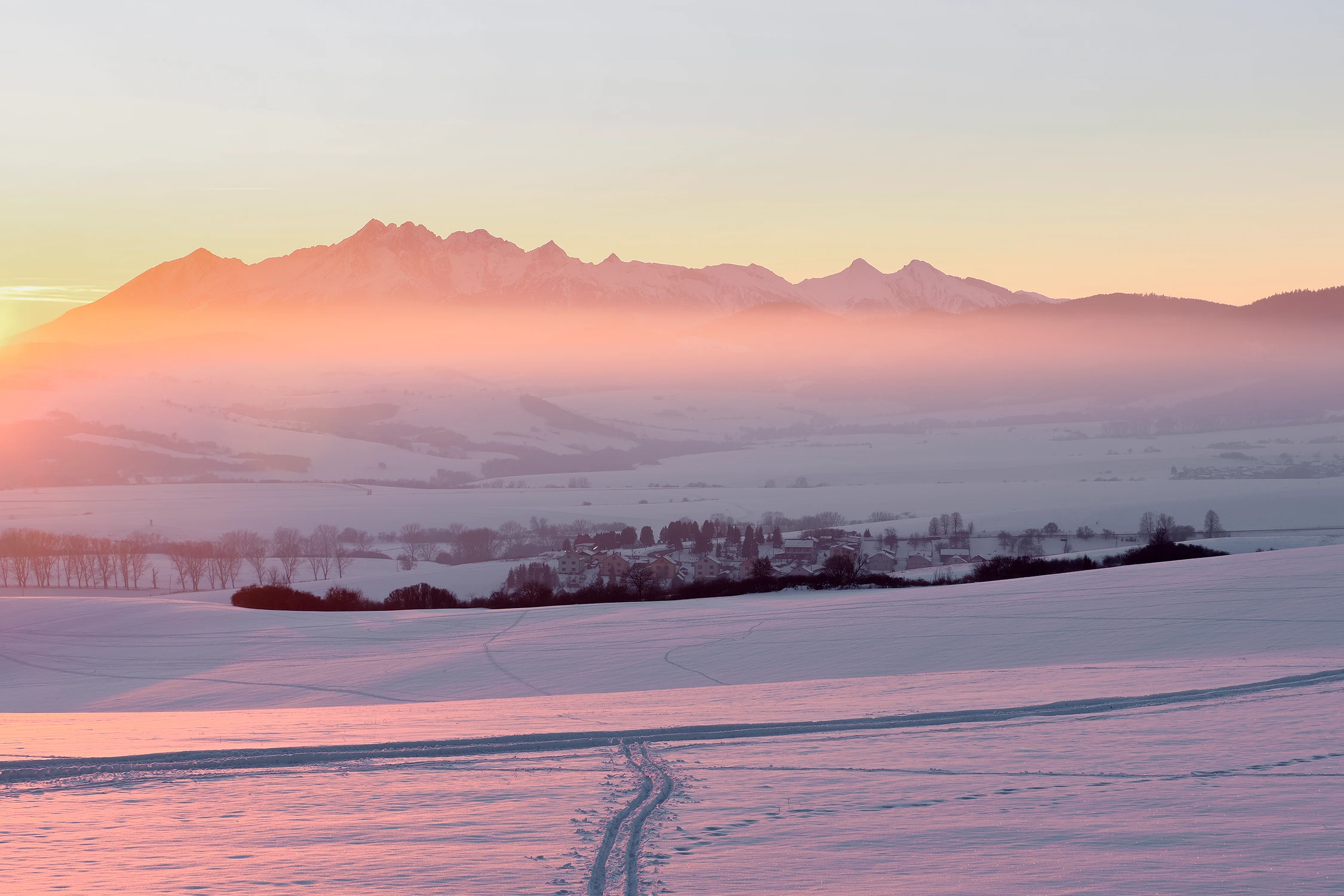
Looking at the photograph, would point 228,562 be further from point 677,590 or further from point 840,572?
point 840,572

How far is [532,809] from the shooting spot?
10523 mm

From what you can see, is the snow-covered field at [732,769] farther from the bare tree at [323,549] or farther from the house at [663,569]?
the bare tree at [323,549]

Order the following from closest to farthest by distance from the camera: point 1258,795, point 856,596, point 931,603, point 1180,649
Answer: point 1258,795 < point 1180,649 < point 931,603 < point 856,596

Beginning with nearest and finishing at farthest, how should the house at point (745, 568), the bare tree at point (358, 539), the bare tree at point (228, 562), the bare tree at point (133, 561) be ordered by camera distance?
1. the house at point (745, 568)
2. the bare tree at point (228, 562)
3. the bare tree at point (133, 561)
4. the bare tree at point (358, 539)

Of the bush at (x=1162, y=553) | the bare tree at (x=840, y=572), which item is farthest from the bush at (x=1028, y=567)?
the bare tree at (x=840, y=572)

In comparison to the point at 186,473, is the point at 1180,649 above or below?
below

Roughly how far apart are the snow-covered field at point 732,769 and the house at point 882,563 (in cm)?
3317

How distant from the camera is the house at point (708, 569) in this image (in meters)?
58.6

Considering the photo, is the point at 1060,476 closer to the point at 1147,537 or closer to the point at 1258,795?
the point at 1147,537

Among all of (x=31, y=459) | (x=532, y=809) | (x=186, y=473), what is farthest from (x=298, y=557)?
(x=31, y=459)

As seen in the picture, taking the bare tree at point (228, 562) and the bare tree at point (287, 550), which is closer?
the bare tree at point (228, 562)

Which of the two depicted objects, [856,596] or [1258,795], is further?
[856,596]

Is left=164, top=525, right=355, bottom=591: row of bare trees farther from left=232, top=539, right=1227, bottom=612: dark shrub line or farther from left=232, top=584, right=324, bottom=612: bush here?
left=232, top=539, right=1227, bottom=612: dark shrub line

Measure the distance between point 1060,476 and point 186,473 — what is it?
132091 millimetres
